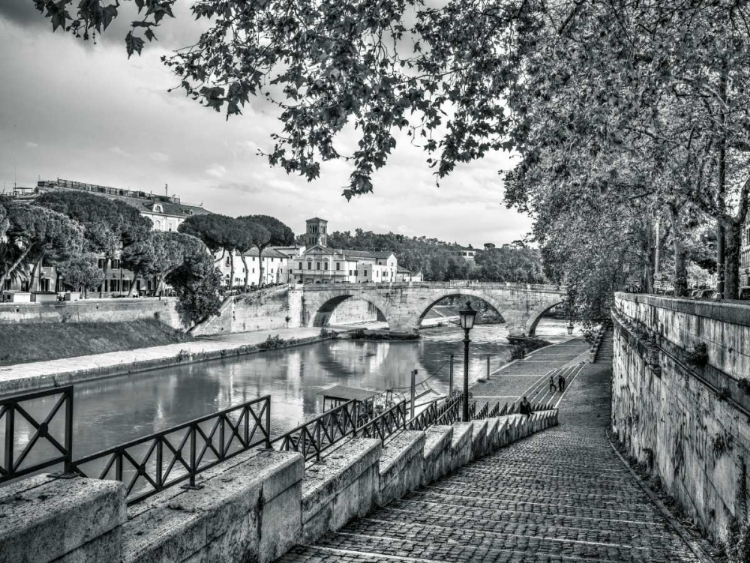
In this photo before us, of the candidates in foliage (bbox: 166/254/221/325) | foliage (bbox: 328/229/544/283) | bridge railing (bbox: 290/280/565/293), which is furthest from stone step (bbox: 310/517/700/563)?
foliage (bbox: 328/229/544/283)

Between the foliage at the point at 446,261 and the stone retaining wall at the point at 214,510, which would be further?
the foliage at the point at 446,261

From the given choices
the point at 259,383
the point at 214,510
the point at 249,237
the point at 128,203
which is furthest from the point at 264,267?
the point at 214,510

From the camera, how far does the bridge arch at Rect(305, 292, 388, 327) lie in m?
58.4

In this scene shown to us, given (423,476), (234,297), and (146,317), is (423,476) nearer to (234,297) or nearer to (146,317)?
(146,317)

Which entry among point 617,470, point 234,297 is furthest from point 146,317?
point 617,470

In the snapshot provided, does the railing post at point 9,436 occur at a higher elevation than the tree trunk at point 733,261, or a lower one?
lower

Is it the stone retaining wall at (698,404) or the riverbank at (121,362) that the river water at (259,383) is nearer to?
the riverbank at (121,362)

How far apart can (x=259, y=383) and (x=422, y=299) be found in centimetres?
2866

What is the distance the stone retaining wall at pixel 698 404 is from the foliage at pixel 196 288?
37.2 meters

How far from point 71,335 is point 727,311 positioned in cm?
3415

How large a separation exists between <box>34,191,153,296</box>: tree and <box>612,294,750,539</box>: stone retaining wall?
34.7m

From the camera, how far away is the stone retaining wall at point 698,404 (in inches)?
212

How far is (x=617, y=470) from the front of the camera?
11172 mm

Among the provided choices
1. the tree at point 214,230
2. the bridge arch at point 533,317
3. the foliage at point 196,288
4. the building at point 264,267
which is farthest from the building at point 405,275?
the foliage at point 196,288
